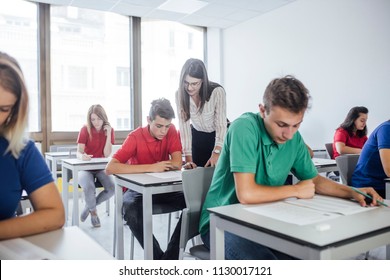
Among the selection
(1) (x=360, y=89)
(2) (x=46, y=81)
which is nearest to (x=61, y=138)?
(2) (x=46, y=81)

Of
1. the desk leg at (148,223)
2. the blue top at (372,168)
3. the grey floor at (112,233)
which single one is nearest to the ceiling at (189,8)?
the grey floor at (112,233)

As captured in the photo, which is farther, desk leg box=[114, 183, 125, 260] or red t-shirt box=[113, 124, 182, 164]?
red t-shirt box=[113, 124, 182, 164]

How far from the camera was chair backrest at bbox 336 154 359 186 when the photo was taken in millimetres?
2291

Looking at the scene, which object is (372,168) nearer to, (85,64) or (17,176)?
(17,176)

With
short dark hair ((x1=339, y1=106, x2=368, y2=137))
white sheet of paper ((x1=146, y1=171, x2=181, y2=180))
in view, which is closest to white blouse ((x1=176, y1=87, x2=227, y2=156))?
white sheet of paper ((x1=146, y1=171, x2=181, y2=180))

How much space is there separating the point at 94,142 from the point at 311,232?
3044 millimetres

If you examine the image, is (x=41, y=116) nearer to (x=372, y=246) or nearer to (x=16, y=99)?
(x=16, y=99)

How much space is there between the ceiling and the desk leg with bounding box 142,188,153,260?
360 centimetres

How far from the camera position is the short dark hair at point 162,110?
2.24 metres

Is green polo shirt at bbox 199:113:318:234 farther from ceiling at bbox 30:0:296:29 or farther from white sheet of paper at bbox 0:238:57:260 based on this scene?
ceiling at bbox 30:0:296:29
